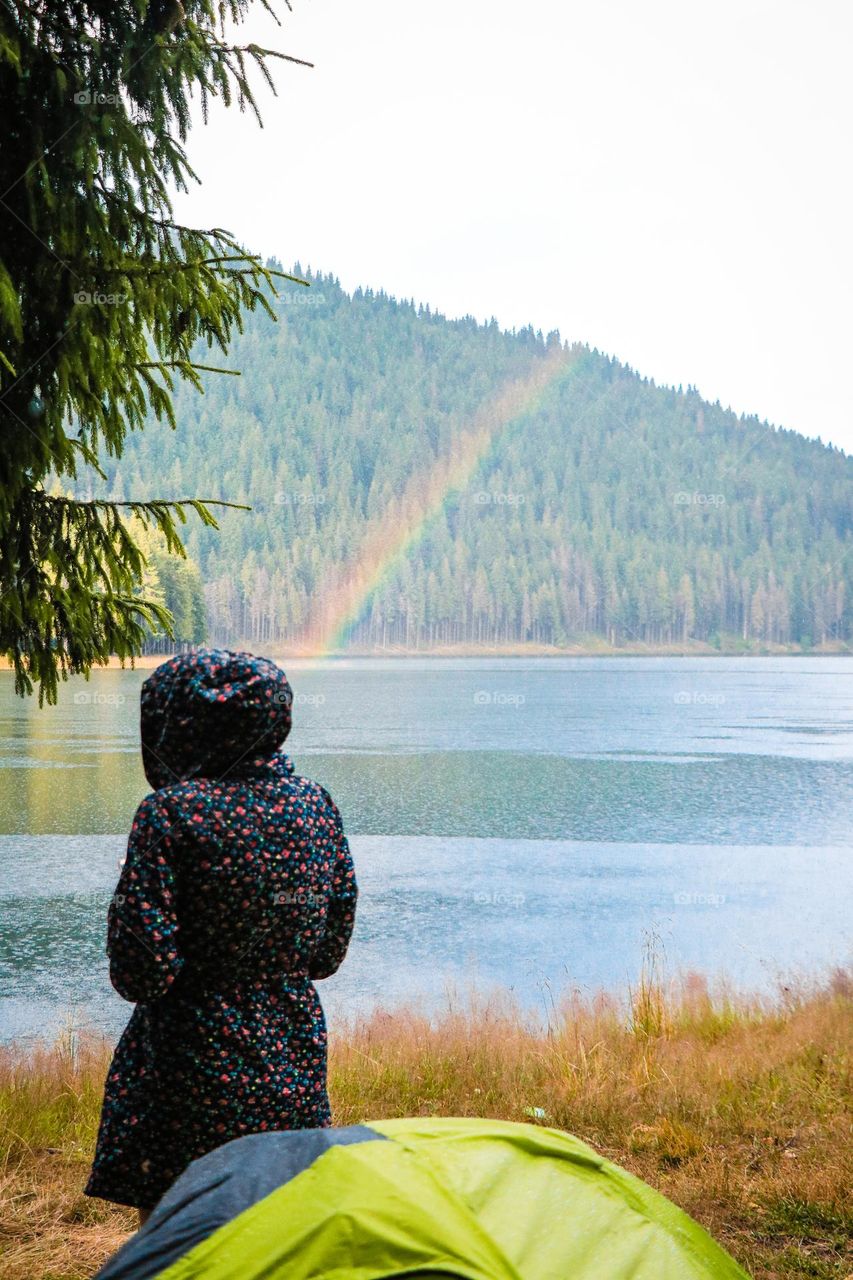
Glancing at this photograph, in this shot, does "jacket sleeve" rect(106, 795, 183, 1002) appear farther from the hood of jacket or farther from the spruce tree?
the spruce tree

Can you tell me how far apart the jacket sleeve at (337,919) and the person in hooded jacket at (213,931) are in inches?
5.0

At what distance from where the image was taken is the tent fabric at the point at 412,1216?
1.55 meters

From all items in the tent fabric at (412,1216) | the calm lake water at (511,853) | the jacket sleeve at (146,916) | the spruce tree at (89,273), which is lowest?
the calm lake water at (511,853)

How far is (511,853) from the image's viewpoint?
77.6 ft

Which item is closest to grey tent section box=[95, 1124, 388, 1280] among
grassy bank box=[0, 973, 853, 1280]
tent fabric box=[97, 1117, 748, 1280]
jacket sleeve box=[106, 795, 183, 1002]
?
tent fabric box=[97, 1117, 748, 1280]

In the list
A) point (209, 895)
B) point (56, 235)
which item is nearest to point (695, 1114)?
point (209, 895)

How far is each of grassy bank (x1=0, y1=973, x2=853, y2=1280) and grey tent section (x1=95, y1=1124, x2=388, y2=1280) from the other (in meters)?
2.55

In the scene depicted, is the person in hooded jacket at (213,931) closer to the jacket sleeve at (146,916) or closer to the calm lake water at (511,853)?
the jacket sleeve at (146,916)

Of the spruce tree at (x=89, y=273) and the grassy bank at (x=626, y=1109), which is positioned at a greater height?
the spruce tree at (x=89, y=273)

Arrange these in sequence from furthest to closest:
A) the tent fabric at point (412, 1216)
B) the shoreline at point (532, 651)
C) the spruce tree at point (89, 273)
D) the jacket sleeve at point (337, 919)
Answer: the shoreline at point (532, 651) < the spruce tree at point (89, 273) < the jacket sleeve at point (337, 919) < the tent fabric at point (412, 1216)

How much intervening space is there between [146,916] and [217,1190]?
0.92 metres

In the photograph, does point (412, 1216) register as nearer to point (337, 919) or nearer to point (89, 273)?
point (337, 919)

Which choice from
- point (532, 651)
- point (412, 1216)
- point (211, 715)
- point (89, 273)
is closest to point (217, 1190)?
point (412, 1216)

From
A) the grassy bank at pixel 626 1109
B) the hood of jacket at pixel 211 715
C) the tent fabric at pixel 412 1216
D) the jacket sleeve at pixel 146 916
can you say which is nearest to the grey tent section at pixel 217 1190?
the tent fabric at pixel 412 1216
